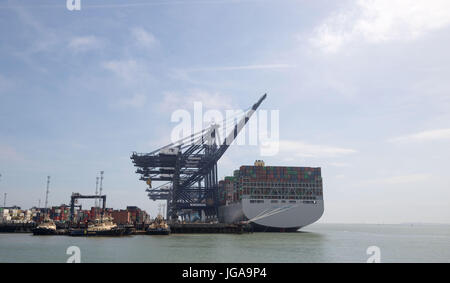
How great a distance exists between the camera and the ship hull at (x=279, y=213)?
88.4m

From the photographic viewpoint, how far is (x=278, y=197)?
90.4 metres

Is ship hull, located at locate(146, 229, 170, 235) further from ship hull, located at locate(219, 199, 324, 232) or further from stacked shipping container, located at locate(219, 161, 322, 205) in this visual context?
stacked shipping container, located at locate(219, 161, 322, 205)

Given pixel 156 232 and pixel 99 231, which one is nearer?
pixel 99 231

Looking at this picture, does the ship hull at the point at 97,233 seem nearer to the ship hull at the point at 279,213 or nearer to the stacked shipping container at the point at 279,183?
the ship hull at the point at 279,213

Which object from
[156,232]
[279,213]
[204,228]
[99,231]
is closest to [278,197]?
[279,213]

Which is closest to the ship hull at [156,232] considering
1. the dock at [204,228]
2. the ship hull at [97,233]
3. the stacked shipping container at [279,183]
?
the ship hull at [97,233]

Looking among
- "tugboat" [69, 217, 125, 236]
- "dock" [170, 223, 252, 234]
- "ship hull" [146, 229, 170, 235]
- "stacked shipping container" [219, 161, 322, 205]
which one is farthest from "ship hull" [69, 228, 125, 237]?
"stacked shipping container" [219, 161, 322, 205]

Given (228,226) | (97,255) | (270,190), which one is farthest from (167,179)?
(97,255)

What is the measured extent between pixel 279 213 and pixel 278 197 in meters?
4.25

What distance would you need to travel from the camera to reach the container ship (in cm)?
8881

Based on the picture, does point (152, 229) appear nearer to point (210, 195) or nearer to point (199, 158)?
point (199, 158)

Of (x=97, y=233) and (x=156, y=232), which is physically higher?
(x=97, y=233)

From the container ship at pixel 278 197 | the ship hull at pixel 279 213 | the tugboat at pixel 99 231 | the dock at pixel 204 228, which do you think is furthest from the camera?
the container ship at pixel 278 197

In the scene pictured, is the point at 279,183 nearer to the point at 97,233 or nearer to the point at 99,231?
the point at 99,231
